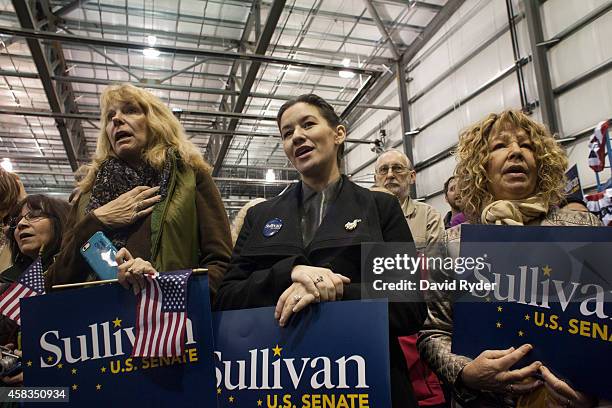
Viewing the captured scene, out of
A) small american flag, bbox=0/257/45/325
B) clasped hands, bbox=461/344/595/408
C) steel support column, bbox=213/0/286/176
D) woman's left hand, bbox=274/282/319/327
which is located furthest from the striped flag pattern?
small american flag, bbox=0/257/45/325

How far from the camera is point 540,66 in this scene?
605 centimetres

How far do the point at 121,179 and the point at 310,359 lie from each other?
1041 mm

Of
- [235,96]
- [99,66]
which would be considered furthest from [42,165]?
[235,96]

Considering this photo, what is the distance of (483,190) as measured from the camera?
1508 mm

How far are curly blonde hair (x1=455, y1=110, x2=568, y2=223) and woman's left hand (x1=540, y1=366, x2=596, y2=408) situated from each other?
0.57 metres

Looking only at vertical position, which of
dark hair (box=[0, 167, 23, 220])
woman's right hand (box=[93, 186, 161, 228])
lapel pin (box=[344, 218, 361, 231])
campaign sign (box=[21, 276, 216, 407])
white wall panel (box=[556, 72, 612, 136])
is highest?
white wall panel (box=[556, 72, 612, 136])

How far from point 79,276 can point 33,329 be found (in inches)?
11.3

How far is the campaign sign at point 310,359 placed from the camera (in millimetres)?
1093

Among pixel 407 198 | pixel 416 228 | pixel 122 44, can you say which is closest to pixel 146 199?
pixel 416 228

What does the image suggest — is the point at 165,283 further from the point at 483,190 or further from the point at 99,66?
the point at 99,66

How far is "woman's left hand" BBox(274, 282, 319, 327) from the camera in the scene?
112 centimetres

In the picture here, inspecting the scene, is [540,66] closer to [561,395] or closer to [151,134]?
[151,134]

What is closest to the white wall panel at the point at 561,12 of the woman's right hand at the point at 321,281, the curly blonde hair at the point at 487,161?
the curly blonde hair at the point at 487,161

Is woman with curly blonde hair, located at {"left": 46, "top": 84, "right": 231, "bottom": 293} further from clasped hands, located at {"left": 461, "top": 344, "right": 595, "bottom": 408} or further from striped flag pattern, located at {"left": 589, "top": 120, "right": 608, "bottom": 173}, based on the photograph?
striped flag pattern, located at {"left": 589, "top": 120, "right": 608, "bottom": 173}
